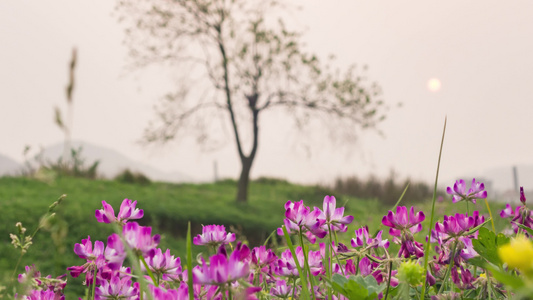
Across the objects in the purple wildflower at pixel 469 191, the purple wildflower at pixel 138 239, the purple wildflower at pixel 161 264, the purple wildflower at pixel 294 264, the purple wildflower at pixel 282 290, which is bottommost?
the purple wildflower at pixel 282 290

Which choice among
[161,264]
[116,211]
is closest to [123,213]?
[161,264]

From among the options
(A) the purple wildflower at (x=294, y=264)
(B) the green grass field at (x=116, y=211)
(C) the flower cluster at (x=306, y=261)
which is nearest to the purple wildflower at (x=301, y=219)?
(C) the flower cluster at (x=306, y=261)

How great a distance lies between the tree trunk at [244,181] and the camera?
16109 millimetres

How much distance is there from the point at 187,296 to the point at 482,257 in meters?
0.94

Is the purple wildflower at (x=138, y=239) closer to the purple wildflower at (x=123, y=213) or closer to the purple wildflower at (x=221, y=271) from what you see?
the purple wildflower at (x=221, y=271)

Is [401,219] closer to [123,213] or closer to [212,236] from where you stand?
[212,236]

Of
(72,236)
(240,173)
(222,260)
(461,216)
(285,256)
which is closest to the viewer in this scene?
(222,260)

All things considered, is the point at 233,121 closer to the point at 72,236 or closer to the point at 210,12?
the point at 210,12

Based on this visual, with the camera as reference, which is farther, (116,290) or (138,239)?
(116,290)

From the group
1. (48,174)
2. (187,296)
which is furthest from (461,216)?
(48,174)

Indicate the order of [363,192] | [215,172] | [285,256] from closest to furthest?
1. [285,256]
2. [363,192]
3. [215,172]

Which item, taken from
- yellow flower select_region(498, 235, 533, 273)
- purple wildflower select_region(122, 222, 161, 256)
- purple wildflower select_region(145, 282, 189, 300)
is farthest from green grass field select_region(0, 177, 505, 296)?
yellow flower select_region(498, 235, 533, 273)

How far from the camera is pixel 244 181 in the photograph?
53.6 ft

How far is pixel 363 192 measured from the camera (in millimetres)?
22531
